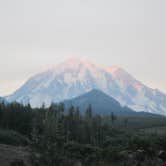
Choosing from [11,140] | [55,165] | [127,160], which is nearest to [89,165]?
[127,160]

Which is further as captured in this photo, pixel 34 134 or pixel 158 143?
pixel 158 143

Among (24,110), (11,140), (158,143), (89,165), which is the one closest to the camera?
(89,165)

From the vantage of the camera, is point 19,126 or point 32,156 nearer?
point 32,156

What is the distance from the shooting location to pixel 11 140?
65.2 meters

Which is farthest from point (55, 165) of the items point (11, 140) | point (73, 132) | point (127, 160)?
point (73, 132)

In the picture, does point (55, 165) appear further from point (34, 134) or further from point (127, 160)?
point (127, 160)

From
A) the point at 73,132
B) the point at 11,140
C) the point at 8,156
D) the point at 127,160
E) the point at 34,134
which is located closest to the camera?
the point at 34,134

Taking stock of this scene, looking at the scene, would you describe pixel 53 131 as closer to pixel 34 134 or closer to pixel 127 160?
pixel 34 134

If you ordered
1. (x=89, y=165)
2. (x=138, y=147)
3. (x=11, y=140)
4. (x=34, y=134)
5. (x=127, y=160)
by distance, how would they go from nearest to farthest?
(x=34, y=134) → (x=89, y=165) → (x=127, y=160) → (x=138, y=147) → (x=11, y=140)

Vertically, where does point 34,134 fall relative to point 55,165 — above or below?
above

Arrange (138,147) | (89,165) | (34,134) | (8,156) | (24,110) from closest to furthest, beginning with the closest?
(34,134) → (89,165) → (138,147) → (8,156) → (24,110)

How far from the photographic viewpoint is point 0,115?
334 ft

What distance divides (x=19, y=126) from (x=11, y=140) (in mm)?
35240

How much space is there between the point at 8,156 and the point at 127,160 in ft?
56.8
